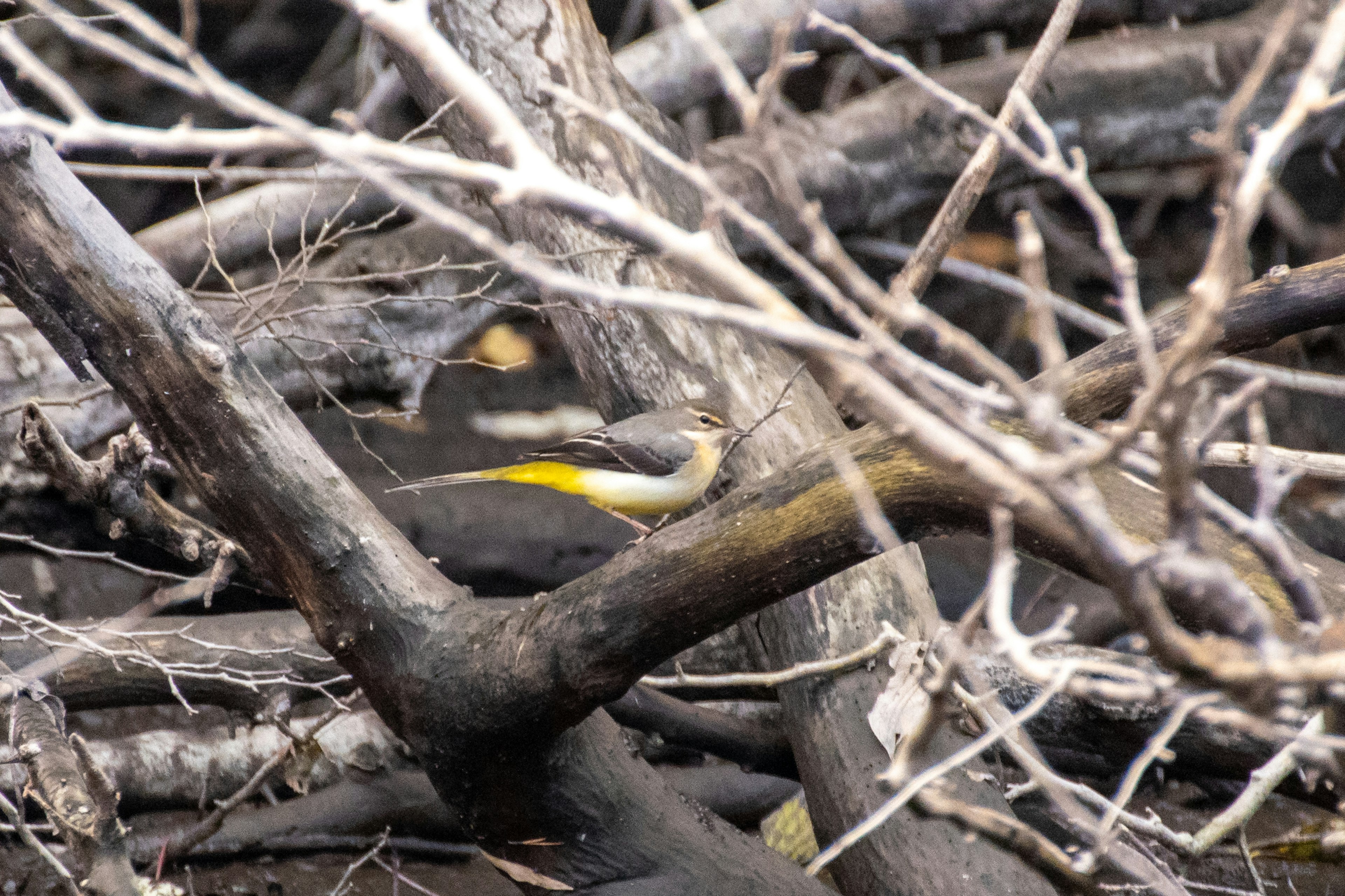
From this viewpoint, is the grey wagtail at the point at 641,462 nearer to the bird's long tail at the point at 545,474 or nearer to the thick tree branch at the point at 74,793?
the bird's long tail at the point at 545,474

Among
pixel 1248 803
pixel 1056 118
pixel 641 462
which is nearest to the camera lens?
pixel 1248 803

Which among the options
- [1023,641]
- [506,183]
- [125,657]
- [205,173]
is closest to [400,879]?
[125,657]

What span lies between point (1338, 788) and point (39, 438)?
3335 millimetres

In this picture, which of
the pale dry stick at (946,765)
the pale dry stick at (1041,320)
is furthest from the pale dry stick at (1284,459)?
the pale dry stick at (1041,320)

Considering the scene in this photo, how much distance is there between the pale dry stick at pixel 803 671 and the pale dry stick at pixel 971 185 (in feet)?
3.88

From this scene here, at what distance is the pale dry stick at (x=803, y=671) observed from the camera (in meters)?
3.27

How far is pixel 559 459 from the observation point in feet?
13.5

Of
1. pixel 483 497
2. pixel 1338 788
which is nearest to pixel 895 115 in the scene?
pixel 483 497

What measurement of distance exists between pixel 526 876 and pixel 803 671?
104 cm

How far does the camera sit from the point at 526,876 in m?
3.21

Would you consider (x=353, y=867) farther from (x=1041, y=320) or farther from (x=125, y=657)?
(x=1041, y=320)

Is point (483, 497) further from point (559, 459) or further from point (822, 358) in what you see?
point (822, 358)

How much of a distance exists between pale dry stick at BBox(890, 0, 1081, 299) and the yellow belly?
39.3 inches

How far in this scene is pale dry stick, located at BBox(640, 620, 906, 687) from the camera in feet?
10.7
